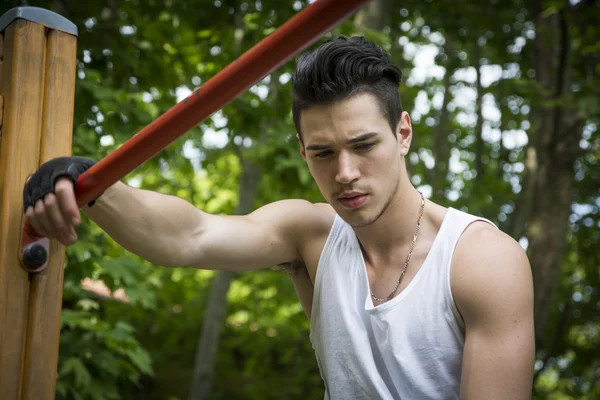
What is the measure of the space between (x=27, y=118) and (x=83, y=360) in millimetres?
2180

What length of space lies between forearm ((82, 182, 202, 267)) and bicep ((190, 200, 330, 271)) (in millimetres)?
60

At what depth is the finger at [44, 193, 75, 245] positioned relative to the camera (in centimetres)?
146

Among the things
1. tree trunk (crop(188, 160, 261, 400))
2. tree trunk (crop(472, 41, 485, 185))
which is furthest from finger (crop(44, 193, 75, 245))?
tree trunk (crop(472, 41, 485, 185))

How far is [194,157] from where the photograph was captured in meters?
7.35

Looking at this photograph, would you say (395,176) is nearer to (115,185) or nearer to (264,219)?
(264,219)

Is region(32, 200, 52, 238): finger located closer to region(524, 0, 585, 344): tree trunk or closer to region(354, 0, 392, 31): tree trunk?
region(354, 0, 392, 31): tree trunk

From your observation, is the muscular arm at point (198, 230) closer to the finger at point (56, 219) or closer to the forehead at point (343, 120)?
the finger at point (56, 219)

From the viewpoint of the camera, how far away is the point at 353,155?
190cm

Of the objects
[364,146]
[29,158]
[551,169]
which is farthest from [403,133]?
[551,169]

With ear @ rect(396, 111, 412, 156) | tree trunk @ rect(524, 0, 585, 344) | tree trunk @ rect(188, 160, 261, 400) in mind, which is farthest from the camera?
tree trunk @ rect(188, 160, 261, 400)

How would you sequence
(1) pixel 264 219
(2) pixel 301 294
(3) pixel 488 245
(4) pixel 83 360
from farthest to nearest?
(4) pixel 83 360
(2) pixel 301 294
(1) pixel 264 219
(3) pixel 488 245

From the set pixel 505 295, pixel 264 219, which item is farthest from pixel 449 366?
pixel 264 219

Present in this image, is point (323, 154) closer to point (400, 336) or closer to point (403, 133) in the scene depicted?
point (403, 133)

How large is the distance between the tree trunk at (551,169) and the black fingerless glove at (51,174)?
399cm
